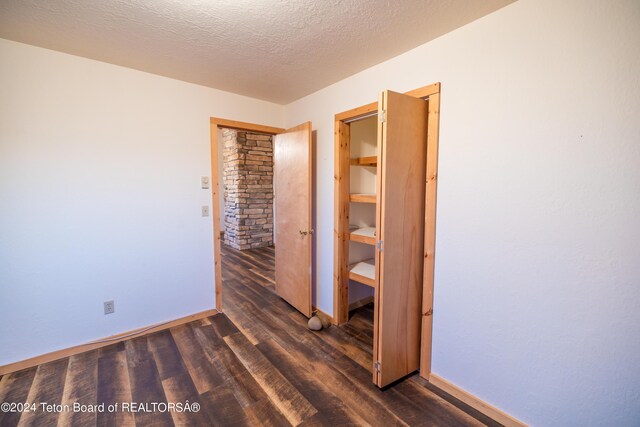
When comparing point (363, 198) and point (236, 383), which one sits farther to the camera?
point (363, 198)

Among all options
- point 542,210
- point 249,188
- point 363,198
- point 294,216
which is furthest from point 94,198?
point 249,188

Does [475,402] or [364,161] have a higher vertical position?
[364,161]

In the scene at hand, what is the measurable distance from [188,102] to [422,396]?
10.5 feet

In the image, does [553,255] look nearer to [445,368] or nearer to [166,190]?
[445,368]

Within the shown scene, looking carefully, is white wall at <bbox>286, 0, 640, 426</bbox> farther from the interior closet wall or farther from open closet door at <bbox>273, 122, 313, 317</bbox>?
open closet door at <bbox>273, 122, 313, 317</bbox>

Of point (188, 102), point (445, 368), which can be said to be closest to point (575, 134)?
point (445, 368)

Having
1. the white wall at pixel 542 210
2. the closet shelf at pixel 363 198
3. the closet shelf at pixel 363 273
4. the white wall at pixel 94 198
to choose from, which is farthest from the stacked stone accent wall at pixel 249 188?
the white wall at pixel 542 210

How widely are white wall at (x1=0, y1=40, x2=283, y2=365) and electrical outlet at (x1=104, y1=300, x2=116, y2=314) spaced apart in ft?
0.15

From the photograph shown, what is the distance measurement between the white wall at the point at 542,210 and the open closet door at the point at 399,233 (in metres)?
0.16

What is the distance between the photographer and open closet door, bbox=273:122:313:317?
2760 mm

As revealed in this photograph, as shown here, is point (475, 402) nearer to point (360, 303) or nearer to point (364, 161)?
point (360, 303)

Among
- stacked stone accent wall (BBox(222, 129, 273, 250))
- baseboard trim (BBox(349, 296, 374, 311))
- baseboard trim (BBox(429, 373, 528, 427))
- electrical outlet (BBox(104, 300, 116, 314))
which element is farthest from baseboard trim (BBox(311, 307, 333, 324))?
stacked stone accent wall (BBox(222, 129, 273, 250))

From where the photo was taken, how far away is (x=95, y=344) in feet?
7.51

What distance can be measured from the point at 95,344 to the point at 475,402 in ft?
9.77
